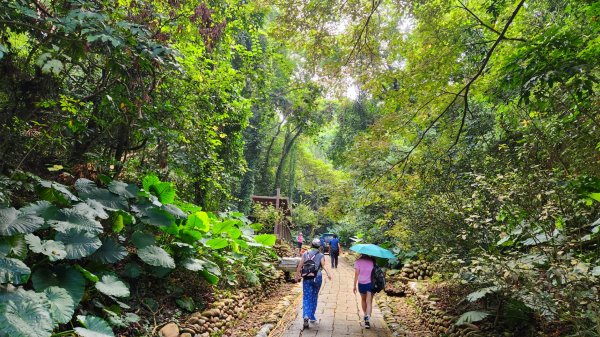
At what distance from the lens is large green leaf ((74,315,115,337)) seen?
9.91 feet

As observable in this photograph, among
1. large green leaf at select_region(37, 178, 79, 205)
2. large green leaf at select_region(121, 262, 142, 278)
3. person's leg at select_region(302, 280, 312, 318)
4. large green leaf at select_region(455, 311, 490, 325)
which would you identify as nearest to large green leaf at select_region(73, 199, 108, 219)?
large green leaf at select_region(37, 178, 79, 205)

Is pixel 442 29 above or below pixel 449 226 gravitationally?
above

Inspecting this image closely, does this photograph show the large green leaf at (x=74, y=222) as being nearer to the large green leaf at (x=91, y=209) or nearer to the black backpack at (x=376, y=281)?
the large green leaf at (x=91, y=209)

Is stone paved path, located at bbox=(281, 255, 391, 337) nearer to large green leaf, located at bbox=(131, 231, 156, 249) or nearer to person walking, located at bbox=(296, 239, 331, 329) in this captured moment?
person walking, located at bbox=(296, 239, 331, 329)

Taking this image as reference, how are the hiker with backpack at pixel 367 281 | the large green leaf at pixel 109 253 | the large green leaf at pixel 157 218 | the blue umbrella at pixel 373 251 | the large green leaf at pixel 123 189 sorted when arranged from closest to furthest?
the large green leaf at pixel 109 253 → the large green leaf at pixel 123 189 → the large green leaf at pixel 157 218 → the hiker with backpack at pixel 367 281 → the blue umbrella at pixel 373 251

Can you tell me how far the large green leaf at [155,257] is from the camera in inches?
177

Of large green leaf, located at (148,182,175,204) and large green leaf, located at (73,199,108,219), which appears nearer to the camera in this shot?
large green leaf, located at (73,199,108,219)

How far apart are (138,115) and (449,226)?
482cm

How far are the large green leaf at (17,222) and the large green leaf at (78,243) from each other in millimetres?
252

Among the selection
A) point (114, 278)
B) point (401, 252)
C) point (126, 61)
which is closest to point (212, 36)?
point (126, 61)

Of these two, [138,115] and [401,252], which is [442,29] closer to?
[138,115]

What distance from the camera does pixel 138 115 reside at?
454cm

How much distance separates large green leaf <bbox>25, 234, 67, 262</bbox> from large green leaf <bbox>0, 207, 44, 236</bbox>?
0.27ft

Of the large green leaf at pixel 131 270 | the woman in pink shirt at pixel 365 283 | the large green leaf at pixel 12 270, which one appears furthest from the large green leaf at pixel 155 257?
the woman in pink shirt at pixel 365 283
